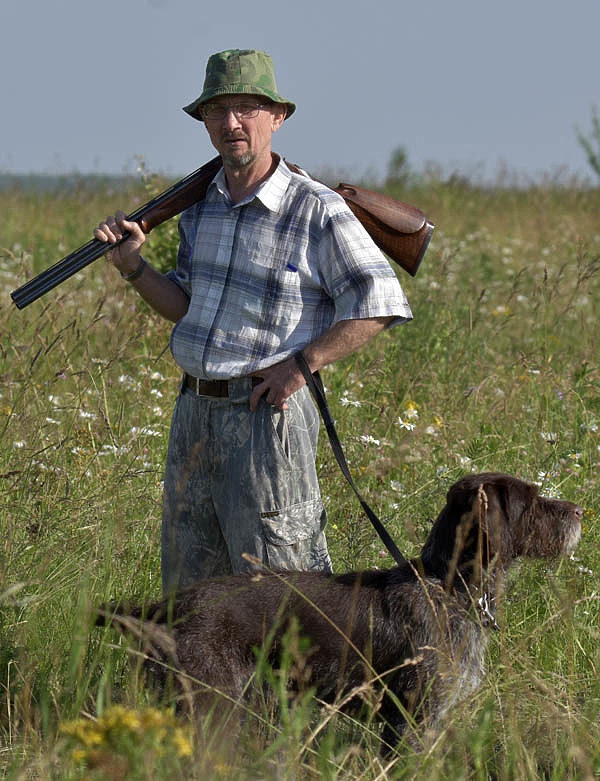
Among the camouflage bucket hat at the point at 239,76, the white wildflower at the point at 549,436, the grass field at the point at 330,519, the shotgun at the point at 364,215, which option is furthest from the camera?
the white wildflower at the point at 549,436

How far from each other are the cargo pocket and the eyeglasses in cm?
153

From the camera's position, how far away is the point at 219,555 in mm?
3889

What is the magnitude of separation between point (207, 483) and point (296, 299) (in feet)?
2.76

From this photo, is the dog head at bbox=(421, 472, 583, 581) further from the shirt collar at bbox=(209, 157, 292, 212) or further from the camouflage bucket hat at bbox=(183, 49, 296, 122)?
the camouflage bucket hat at bbox=(183, 49, 296, 122)

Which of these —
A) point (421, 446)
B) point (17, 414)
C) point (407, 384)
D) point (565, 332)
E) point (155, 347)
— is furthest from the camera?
point (565, 332)

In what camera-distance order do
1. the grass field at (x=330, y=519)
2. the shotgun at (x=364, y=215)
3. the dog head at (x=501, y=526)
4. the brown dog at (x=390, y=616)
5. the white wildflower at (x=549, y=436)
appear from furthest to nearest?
the white wildflower at (x=549, y=436) < the shotgun at (x=364, y=215) < the dog head at (x=501, y=526) < the brown dog at (x=390, y=616) < the grass field at (x=330, y=519)

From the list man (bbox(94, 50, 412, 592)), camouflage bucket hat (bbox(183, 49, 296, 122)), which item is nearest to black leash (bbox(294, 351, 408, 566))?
man (bbox(94, 50, 412, 592))

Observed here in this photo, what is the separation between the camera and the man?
3504 millimetres

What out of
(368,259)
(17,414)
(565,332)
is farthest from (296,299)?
(565,332)

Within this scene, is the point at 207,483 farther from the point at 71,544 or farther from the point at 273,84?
the point at 273,84

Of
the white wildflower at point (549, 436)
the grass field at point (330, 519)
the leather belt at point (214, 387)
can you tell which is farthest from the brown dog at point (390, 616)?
the white wildflower at point (549, 436)

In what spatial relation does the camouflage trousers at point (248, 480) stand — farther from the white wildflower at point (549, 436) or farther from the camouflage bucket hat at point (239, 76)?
the white wildflower at point (549, 436)

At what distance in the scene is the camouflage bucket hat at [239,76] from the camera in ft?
11.4

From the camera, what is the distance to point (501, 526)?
11.1ft
